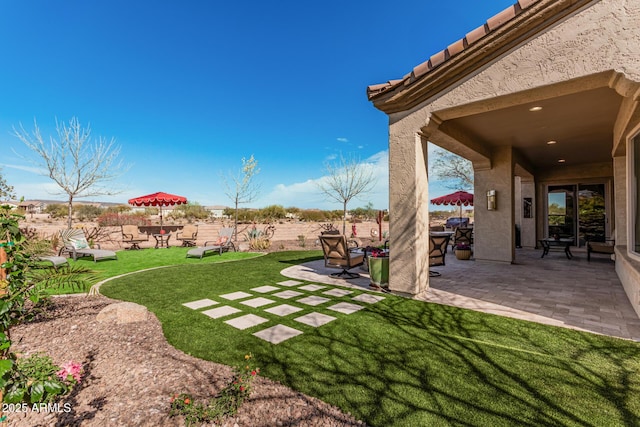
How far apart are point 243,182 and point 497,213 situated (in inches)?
561

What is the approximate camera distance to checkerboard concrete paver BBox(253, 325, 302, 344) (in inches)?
131

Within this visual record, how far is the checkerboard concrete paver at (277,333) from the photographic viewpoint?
3.32 metres

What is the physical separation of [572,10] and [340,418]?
5.17 meters

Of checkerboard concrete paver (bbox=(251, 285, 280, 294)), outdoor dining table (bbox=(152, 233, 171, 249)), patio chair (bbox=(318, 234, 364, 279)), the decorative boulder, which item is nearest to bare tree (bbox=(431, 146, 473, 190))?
patio chair (bbox=(318, 234, 364, 279))

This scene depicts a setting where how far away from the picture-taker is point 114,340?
3.28 m

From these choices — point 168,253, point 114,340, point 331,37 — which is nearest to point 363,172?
point 331,37

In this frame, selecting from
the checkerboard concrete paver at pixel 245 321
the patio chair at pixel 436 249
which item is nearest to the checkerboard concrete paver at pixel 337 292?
the checkerboard concrete paver at pixel 245 321

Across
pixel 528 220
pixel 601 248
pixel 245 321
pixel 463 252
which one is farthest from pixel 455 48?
pixel 528 220

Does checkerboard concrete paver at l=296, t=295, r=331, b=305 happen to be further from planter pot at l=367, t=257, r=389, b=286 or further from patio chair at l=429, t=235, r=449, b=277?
patio chair at l=429, t=235, r=449, b=277

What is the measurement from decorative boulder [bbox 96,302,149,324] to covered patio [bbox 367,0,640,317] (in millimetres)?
4137

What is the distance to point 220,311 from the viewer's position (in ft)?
14.1

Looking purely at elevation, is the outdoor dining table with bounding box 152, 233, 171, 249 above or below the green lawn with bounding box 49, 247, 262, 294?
above

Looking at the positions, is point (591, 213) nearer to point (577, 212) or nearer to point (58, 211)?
point (577, 212)

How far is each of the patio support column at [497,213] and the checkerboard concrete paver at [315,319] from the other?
6.88 metres
